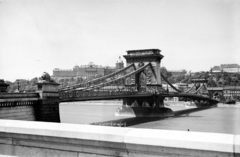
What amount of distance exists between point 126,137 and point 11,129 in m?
1.82

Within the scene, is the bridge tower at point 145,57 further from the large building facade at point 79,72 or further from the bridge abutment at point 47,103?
the large building facade at point 79,72

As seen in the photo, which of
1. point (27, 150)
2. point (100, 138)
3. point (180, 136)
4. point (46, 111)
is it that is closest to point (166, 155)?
point (180, 136)

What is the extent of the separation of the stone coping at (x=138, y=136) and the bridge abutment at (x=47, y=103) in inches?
680

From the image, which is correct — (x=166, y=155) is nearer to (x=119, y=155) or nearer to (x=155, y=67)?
(x=119, y=155)

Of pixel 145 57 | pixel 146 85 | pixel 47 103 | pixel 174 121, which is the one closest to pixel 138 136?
pixel 47 103

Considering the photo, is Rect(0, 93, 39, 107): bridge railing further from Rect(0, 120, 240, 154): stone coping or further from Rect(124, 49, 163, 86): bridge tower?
Rect(124, 49, 163, 86): bridge tower

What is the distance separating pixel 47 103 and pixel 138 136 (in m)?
19.1

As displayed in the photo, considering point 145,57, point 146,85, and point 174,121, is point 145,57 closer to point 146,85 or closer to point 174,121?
point 146,85

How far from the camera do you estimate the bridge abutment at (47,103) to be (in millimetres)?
21500

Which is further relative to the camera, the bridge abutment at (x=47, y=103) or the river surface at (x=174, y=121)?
the river surface at (x=174, y=121)

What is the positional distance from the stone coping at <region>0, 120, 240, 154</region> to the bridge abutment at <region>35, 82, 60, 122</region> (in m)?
17.3

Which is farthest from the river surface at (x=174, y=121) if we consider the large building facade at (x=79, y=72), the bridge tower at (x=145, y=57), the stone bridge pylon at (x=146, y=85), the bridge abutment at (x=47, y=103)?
the large building facade at (x=79, y=72)

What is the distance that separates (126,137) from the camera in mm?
3691

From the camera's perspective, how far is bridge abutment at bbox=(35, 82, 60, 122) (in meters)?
21.5
